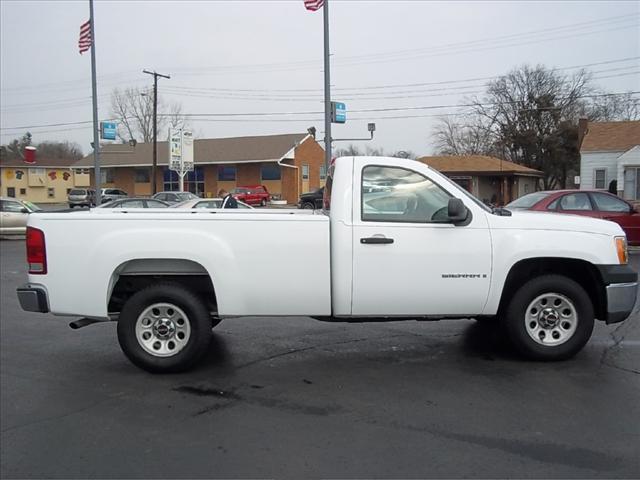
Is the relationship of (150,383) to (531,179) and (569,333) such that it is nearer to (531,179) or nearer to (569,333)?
(569,333)

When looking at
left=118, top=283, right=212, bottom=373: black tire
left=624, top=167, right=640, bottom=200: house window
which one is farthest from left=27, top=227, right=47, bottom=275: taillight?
left=624, top=167, right=640, bottom=200: house window

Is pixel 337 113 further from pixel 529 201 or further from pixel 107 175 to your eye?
pixel 107 175

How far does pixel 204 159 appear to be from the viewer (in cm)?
5206

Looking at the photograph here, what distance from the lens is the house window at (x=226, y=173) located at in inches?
2061

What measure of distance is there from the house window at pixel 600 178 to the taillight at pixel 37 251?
26793mm

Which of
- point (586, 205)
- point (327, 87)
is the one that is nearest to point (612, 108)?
point (327, 87)

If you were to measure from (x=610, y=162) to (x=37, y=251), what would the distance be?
24566mm

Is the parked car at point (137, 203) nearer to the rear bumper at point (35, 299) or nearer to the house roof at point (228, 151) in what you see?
the rear bumper at point (35, 299)

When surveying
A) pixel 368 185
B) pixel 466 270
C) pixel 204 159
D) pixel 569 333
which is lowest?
pixel 569 333

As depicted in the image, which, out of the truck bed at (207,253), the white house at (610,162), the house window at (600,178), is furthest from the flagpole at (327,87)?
the house window at (600,178)

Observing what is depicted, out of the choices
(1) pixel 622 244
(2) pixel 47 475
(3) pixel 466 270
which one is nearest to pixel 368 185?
(3) pixel 466 270

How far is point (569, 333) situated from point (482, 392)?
1308mm

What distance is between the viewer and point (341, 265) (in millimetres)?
5141

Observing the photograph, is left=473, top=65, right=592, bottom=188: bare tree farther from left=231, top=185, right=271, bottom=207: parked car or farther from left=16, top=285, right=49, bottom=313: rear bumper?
left=16, top=285, right=49, bottom=313: rear bumper
